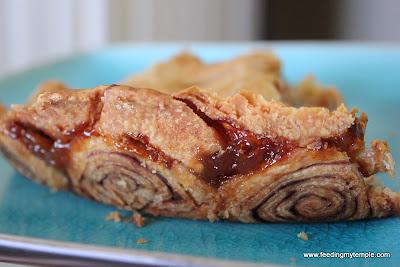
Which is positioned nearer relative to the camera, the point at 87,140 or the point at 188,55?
the point at 87,140

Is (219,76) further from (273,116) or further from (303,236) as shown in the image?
(303,236)

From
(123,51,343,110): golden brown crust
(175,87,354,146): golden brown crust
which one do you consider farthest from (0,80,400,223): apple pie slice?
(123,51,343,110): golden brown crust

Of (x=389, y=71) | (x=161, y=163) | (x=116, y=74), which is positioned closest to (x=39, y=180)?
(x=161, y=163)

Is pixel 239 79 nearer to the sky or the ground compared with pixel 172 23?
nearer to the sky

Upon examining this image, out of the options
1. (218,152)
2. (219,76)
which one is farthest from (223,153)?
(219,76)

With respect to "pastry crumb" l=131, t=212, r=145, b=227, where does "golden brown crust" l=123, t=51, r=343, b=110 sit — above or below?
above

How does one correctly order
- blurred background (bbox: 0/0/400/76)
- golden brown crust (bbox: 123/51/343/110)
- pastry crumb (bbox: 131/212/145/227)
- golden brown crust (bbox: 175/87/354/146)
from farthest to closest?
blurred background (bbox: 0/0/400/76), golden brown crust (bbox: 123/51/343/110), pastry crumb (bbox: 131/212/145/227), golden brown crust (bbox: 175/87/354/146)

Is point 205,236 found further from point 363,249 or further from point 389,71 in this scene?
point 389,71

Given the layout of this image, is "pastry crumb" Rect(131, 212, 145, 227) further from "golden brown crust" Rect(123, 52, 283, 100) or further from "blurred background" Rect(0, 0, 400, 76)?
"blurred background" Rect(0, 0, 400, 76)
